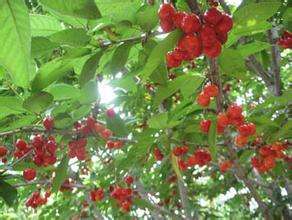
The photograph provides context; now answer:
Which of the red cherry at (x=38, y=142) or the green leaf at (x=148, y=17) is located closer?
the green leaf at (x=148, y=17)

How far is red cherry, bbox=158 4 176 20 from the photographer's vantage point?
5.45 ft

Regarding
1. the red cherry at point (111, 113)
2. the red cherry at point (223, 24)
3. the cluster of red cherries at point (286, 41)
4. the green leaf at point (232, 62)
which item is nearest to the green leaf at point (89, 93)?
the red cherry at point (111, 113)

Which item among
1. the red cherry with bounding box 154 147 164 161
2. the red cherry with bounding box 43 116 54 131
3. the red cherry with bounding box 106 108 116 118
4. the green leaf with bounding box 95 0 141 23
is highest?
the green leaf with bounding box 95 0 141 23

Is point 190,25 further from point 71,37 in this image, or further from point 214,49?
point 71,37

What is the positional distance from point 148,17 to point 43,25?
500 millimetres

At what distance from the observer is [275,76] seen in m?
3.88

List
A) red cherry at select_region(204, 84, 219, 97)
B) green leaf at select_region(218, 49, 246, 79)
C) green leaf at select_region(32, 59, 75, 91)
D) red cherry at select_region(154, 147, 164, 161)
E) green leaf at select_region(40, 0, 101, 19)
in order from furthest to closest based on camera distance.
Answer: red cherry at select_region(154, 147, 164, 161) → red cherry at select_region(204, 84, 219, 97) → green leaf at select_region(218, 49, 246, 79) → green leaf at select_region(32, 59, 75, 91) → green leaf at select_region(40, 0, 101, 19)

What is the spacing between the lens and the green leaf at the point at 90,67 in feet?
6.31

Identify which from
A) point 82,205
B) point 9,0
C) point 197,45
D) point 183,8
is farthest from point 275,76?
point 82,205

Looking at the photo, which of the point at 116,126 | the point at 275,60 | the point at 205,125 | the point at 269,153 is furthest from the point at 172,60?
the point at 275,60

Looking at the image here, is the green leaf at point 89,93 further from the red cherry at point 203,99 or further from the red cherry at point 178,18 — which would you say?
the red cherry at point 178,18

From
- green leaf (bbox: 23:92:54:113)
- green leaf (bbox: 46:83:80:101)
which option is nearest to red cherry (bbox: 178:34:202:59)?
green leaf (bbox: 23:92:54:113)

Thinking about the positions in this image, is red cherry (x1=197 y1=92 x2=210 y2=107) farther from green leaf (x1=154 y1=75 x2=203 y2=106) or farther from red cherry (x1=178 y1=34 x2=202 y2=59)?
red cherry (x1=178 y1=34 x2=202 y2=59)

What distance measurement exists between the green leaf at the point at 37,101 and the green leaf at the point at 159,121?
33.5 inches
